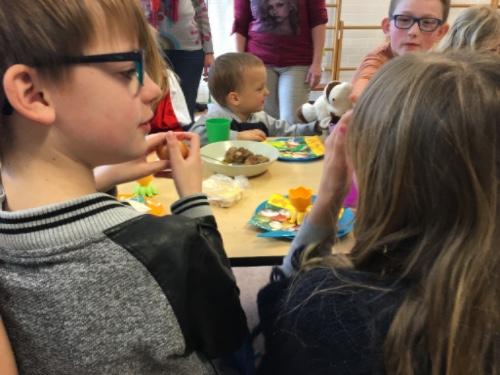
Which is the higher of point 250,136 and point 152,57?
point 152,57

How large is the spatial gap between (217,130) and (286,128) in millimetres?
465

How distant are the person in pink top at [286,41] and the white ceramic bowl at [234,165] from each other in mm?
921

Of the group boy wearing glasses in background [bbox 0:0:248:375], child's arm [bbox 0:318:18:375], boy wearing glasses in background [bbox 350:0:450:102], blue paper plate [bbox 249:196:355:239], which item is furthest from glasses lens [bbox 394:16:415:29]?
child's arm [bbox 0:318:18:375]

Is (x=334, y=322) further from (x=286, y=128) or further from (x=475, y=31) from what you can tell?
(x=286, y=128)

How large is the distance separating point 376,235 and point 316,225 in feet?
0.78

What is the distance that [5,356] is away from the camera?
54 cm

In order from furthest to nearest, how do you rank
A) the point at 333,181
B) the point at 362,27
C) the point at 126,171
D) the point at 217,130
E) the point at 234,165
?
the point at 362,27
the point at 217,130
the point at 234,165
the point at 126,171
the point at 333,181

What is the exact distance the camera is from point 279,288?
0.78 meters

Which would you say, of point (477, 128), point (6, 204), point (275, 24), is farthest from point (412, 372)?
point (275, 24)

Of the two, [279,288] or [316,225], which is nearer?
[279,288]

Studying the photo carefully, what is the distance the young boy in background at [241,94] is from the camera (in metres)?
1.87

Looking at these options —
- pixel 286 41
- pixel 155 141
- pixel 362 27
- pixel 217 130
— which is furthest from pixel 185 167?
pixel 362 27

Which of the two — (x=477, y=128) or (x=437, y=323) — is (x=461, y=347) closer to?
(x=437, y=323)

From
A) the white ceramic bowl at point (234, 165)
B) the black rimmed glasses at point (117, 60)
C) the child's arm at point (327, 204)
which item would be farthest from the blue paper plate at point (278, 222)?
the black rimmed glasses at point (117, 60)
